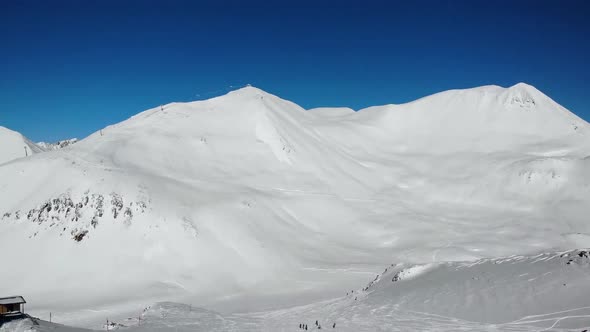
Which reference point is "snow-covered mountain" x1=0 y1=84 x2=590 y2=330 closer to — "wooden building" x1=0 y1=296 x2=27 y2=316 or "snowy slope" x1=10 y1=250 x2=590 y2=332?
"snowy slope" x1=10 y1=250 x2=590 y2=332

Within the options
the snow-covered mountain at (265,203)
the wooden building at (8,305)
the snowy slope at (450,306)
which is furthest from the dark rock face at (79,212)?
the wooden building at (8,305)

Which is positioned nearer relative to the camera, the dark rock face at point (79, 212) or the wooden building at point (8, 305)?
the wooden building at point (8, 305)

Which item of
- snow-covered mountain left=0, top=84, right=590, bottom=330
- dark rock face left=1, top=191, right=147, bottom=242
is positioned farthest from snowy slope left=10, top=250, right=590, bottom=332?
dark rock face left=1, top=191, right=147, bottom=242

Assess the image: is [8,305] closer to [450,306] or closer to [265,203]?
[450,306]

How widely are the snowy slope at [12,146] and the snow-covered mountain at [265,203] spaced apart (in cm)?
6672

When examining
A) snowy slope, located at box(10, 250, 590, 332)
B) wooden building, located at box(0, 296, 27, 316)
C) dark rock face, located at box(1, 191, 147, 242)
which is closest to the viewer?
snowy slope, located at box(10, 250, 590, 332)

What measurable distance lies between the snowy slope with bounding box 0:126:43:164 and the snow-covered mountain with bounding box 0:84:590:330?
66.7 metres

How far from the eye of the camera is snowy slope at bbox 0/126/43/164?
450 feet

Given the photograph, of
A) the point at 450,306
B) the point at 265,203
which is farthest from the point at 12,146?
the point at 450,306

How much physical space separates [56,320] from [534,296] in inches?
1420

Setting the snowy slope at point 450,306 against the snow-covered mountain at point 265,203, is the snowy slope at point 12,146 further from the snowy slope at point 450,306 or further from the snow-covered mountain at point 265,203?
the snowy slope at point 450,306

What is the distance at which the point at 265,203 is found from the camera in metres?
66.3

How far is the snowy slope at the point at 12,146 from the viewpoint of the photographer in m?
137

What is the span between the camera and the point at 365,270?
50.0 m
